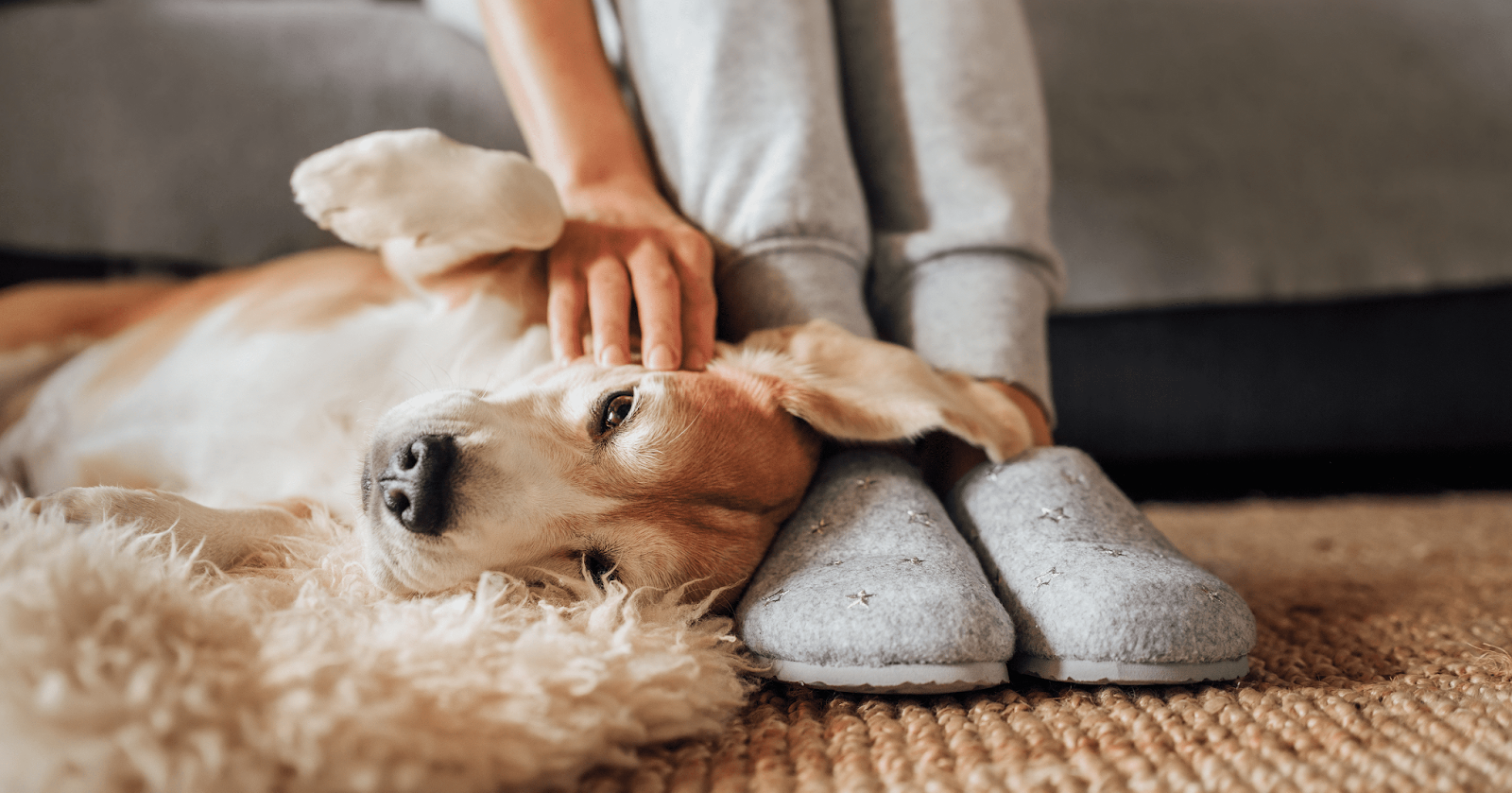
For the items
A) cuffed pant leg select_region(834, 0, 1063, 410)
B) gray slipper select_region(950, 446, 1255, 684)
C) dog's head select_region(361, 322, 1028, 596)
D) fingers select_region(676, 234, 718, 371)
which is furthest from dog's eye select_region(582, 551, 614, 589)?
cuffed pant leg select_region(834, 0, 1063, 410)

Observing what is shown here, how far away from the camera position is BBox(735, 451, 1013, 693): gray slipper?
74 cm

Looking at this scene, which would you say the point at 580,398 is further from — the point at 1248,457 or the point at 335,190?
the point at 1248,457

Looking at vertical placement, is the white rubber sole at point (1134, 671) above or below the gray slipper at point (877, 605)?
below

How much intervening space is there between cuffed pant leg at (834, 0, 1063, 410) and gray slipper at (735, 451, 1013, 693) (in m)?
0.30

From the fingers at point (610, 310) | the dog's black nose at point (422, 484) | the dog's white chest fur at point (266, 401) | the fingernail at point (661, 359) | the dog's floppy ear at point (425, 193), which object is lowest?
the dog's white chest fur at point (266, 401)

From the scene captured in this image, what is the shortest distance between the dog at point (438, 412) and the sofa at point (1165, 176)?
1.16ft

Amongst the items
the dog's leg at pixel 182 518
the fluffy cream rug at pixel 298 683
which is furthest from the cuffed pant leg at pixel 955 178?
the dog's leg at pixel 182 518

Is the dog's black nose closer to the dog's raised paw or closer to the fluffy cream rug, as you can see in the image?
the fluffy cream rug

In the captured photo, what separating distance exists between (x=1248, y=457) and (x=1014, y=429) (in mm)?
1200

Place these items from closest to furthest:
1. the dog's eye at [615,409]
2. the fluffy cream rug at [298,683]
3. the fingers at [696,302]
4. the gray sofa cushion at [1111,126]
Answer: the fluffy cream rug at [298,683] < the dog's eye at [615,409] < the fingers at [696,302] < the gray sofa cushion at [1111,126]

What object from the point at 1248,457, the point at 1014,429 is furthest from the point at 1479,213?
the point at 1014,429

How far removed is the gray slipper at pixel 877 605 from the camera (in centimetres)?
74

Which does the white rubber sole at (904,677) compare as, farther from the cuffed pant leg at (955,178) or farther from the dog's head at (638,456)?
the cuffed pant leg at (955,178)

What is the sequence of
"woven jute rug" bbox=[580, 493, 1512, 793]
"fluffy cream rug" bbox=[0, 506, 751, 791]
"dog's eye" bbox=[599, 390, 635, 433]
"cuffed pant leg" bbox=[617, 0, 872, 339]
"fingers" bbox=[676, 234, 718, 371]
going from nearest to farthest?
1. "fluffy cream rug" bbox=[0, 506, 751, 791]
2. "woven jute rug" bbox=[580, 493, 1512, 793]
3. "dog's eye" bbox=[599, 390, 635, 433]
4. "fingers" bbox=[676, 234, 718, 371]
5. "cuffed pant leg" bbox=[617, 0, 872, 339]
